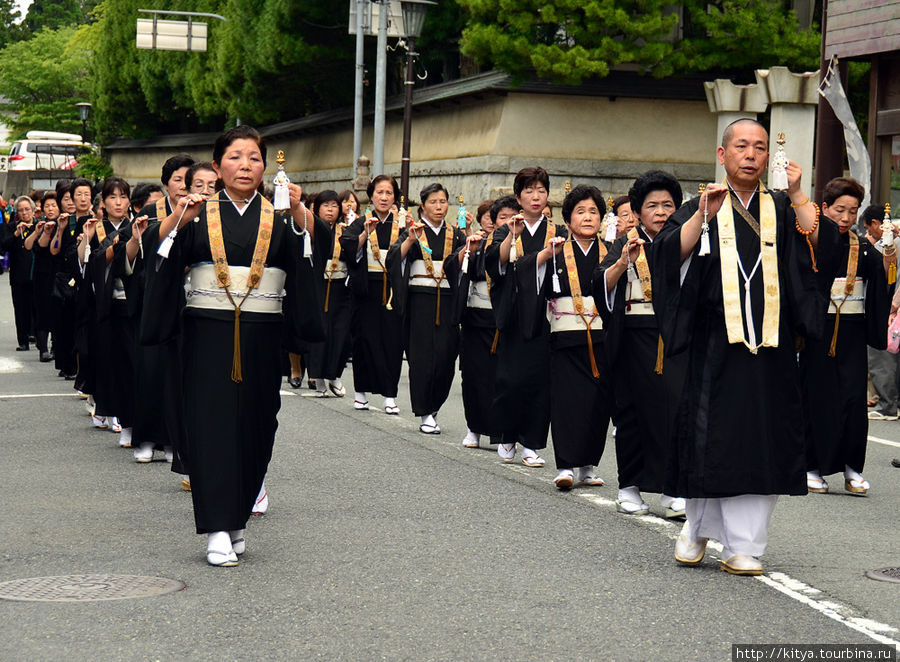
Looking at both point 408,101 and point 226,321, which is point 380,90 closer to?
point 408,101

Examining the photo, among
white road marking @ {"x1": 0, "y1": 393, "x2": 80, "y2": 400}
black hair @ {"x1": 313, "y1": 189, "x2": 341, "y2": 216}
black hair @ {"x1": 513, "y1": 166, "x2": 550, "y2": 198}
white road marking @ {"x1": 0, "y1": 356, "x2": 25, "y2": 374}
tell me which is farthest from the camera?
white road marking @ {"x1": 0, "y1": 356, "x2": 25, "y2": 374}

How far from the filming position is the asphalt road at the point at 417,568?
5207 millimetres

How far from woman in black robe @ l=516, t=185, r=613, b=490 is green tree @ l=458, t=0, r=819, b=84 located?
13860 mm

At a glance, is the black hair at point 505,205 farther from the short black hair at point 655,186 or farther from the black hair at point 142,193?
the short black hair at point 655,186

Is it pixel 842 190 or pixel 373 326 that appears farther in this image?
pixel 373 326

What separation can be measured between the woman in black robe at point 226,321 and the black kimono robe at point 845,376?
3.64 metres

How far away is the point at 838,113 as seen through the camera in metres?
18.9

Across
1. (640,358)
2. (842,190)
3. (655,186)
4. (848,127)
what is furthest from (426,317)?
(848,127)

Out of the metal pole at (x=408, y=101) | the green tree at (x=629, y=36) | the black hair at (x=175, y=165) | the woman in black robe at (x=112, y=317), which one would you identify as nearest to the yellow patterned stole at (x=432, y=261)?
the woman in black robe at (x=112, y=317)

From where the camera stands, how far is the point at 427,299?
12219 mm

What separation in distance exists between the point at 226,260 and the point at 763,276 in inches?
90.1

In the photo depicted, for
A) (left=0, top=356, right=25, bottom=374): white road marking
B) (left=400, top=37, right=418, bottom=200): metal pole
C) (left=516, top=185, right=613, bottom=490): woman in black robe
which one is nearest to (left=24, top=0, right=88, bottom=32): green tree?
(left=400, top=37, right=418, bottom=200): metal pole

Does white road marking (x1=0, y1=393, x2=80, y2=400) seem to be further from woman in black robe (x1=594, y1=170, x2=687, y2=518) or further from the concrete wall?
the concrete wall

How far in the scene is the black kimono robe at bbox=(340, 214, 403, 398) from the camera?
1304 centimetres
